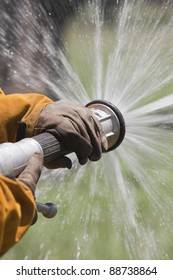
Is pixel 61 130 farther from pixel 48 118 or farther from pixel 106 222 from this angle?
pixel 106 222

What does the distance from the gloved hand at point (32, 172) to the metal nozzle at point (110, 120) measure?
0.31m

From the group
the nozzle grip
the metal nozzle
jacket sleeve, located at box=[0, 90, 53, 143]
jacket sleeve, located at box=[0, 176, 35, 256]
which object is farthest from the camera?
the metal nozzle

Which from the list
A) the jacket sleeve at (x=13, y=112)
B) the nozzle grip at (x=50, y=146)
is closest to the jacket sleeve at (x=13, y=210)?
the nozzle grip at (x=50, y=146)

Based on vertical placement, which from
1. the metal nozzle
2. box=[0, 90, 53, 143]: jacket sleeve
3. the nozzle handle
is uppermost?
box=[0, 90, 53, 143]: jacket sleeve

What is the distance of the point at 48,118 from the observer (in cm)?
100

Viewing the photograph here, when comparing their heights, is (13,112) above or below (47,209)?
above

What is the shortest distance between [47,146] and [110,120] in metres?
0.27

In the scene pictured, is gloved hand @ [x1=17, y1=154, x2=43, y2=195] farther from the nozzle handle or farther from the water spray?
the nozzle handle

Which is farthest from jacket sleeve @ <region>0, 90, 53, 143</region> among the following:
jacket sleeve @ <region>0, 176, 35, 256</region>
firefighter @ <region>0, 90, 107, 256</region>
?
jacket sleeve @ <region>0, 176, 35, 256</region>

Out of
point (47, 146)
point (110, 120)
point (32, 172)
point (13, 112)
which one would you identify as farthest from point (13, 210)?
point (110, 120)

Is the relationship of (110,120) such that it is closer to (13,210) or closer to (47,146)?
(47,146)

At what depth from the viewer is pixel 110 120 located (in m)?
1.16

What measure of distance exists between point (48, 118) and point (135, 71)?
638mm

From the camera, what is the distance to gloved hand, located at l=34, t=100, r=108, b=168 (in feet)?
3.21
